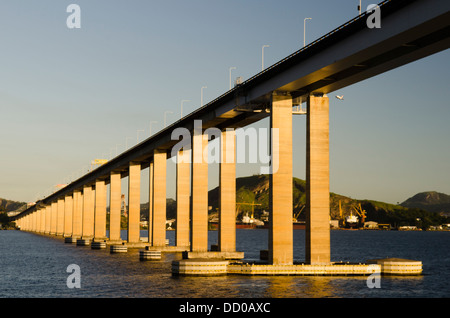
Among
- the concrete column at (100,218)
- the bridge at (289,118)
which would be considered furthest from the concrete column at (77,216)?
the bridge at (289,118)

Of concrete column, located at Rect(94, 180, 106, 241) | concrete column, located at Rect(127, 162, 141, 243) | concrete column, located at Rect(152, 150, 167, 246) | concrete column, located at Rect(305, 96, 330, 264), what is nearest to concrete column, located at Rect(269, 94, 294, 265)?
concrete column, located at Rect(305, 96, 330, 264)

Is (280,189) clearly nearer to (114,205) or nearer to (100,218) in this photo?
(114,205)

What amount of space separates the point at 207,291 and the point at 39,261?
174 ft

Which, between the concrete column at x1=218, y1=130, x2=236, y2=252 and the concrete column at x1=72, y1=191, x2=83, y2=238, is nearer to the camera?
the concrete column at x1=218, y1=130, x2=236, y2=252

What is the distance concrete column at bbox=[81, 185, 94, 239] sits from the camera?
560 ft

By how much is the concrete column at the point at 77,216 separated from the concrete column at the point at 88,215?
1436 cm

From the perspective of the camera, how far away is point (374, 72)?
54594mm

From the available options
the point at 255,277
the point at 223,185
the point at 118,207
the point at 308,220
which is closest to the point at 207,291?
the point at 255,277

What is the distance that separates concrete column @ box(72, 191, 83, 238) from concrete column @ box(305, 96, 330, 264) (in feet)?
447

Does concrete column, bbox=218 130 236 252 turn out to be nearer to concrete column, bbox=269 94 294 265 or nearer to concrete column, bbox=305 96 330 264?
concrete column, bbox=269 94 294 265

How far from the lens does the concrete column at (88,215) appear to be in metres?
171

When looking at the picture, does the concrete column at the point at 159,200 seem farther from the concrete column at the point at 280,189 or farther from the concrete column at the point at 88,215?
the concrete column at the point at 88,215

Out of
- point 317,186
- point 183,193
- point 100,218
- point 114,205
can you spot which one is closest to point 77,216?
point 100,218

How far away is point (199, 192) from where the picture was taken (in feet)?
290
